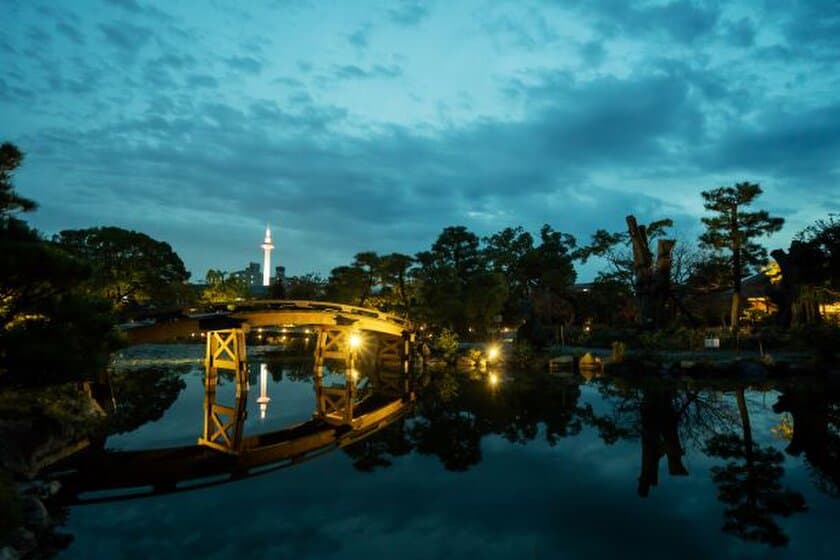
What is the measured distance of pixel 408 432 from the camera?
16.4 m

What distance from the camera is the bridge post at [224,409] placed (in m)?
14.1

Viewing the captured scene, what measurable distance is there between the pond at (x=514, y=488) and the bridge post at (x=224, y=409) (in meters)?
0.59

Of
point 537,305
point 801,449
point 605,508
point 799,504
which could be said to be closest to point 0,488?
point 605,508

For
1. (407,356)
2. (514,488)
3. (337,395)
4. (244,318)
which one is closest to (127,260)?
(407,356)

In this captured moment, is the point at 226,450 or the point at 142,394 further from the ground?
the point at 142,394

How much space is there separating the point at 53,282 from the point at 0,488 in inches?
177

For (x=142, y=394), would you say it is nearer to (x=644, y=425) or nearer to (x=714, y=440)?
(x=644, y=425)

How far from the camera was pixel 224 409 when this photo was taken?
1600 cm

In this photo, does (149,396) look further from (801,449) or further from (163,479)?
(801,449)

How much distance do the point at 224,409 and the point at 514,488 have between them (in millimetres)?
9747

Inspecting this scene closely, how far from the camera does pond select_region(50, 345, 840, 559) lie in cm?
826

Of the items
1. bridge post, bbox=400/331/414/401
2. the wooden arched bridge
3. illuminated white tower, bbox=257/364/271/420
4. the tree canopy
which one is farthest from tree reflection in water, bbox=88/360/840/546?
the tree canopy

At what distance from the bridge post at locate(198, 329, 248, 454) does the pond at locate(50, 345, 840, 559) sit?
0.59m

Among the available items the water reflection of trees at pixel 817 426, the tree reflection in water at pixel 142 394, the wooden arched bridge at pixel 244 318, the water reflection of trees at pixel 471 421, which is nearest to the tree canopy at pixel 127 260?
the tree reflection in water at pixel 142 394
